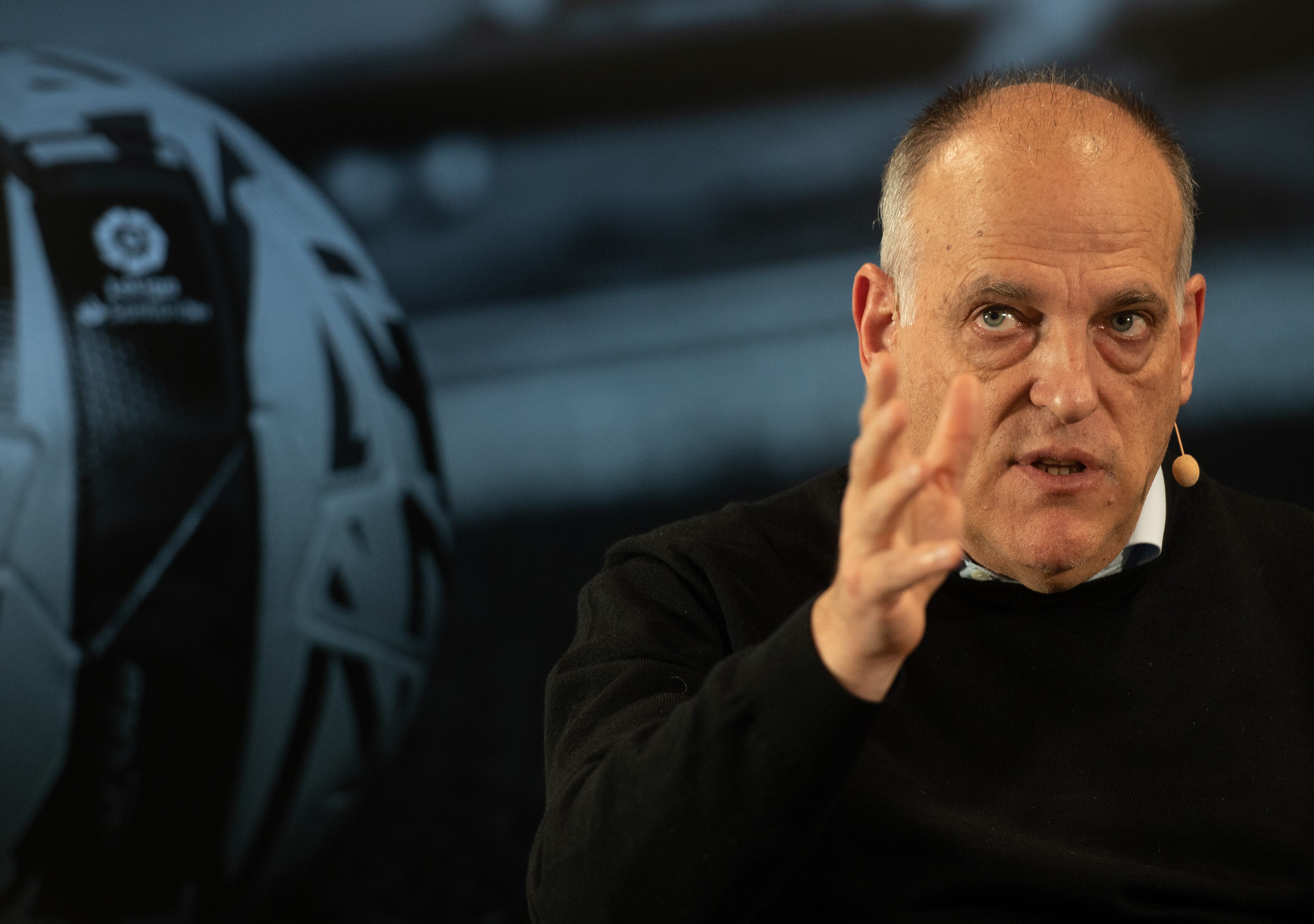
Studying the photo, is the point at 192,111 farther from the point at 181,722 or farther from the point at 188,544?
the point at 181,722

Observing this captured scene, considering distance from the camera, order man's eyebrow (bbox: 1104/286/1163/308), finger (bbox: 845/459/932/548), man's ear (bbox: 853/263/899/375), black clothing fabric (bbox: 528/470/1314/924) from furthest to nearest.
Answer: man's ear (bbox: 853/263/899/375), man's eyebrow (bbox: 1104/286/1163/308), black clothing fabric (bbox: 528/470/1314/924), finger (bbox: 845/459/932/548)

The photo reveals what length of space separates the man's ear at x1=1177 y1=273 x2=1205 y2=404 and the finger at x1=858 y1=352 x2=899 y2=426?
57cm

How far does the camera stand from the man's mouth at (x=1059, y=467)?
0.96 m

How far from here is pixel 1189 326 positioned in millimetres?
1104

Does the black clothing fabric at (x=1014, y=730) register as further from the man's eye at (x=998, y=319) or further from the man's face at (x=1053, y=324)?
the man's eye at (x=998, y=319)

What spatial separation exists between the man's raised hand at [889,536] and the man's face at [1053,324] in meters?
0.32

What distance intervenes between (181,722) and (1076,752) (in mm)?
1015

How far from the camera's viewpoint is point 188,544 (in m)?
1.33

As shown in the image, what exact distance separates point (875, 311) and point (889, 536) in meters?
0.51

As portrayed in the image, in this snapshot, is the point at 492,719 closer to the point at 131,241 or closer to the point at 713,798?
the point at 131,241

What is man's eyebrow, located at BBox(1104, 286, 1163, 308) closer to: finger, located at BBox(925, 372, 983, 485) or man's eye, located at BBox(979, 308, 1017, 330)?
man's eye, located at BBox(979, 308, 1017, 330)

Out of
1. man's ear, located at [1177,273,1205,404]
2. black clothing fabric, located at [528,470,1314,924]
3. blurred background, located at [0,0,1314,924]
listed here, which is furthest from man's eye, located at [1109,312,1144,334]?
blurred background, located at [0,0,1314,924]

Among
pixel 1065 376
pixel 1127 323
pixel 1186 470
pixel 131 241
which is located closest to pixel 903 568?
pixel 1065 376

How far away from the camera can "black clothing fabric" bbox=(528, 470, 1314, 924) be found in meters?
0.86
